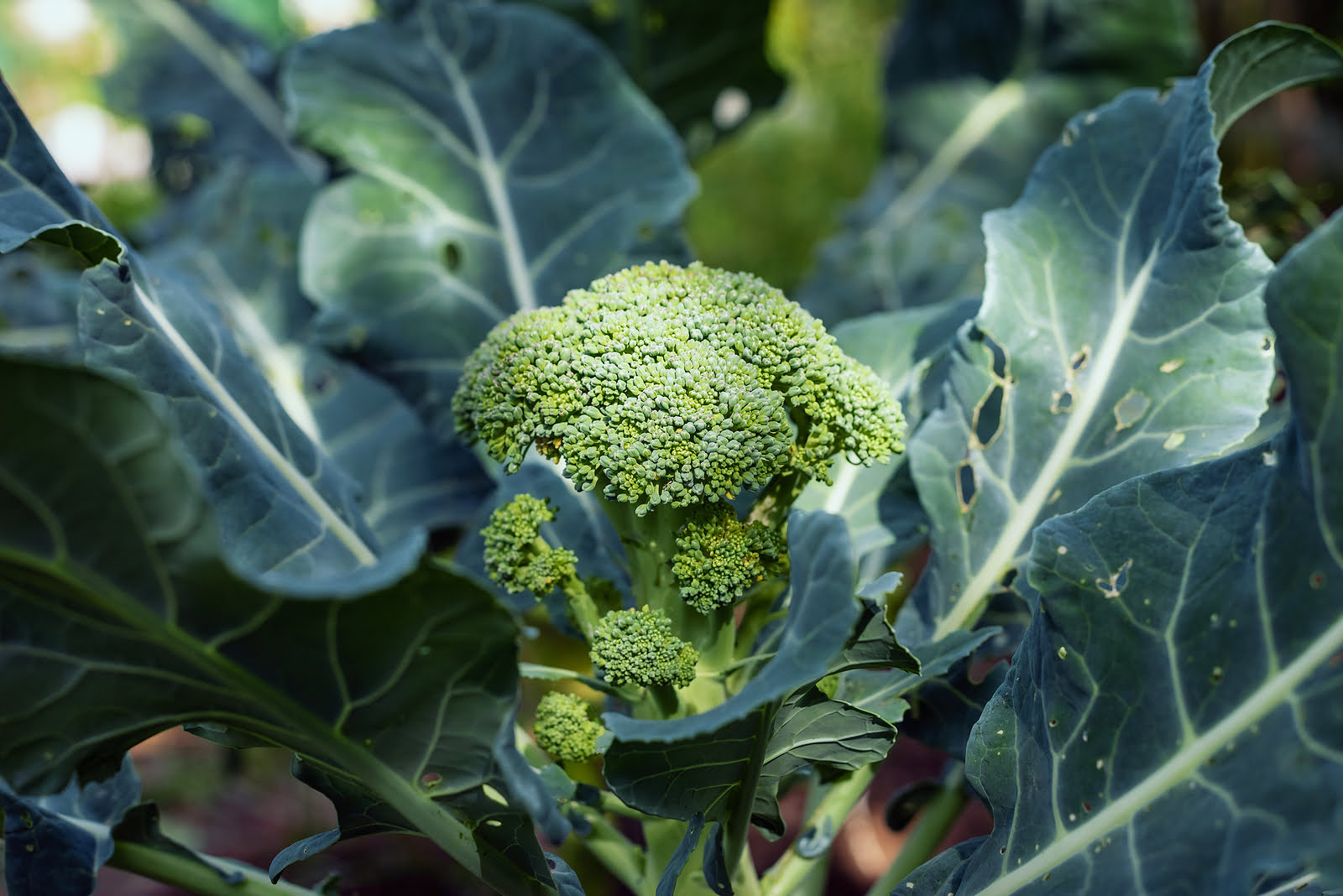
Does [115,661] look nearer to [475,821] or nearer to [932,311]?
[475,821]

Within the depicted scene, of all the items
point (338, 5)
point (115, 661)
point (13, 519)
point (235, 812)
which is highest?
point (13, 519)

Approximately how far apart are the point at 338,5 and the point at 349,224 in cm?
523

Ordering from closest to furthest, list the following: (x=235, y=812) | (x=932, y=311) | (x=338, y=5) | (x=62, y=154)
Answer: (x=932, y=311) → (x=235, y=812) → (x=338, y=5) → (x=62, y=154)

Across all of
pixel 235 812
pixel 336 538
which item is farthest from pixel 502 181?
pixel 235 812

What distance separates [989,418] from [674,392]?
38cm

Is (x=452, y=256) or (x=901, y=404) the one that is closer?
(x=901, y=404)

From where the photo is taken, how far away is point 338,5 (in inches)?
216

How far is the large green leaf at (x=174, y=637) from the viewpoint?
44 cm

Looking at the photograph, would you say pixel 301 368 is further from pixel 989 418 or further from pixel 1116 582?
pixel 1116 582

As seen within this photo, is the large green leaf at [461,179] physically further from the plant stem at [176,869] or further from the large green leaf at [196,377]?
the plant stem at [176,869]

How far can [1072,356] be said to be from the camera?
2.81ft

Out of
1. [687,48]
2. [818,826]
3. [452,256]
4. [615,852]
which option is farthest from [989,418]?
[687,48]

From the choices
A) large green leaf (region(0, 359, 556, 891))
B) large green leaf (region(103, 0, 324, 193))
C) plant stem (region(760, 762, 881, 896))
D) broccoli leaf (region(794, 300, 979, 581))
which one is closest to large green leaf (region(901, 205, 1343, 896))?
plant stem (region(760, 762, 881, 896))

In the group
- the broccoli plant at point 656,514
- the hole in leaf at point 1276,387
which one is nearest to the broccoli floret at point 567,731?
the broccoli plant at point 656,514
